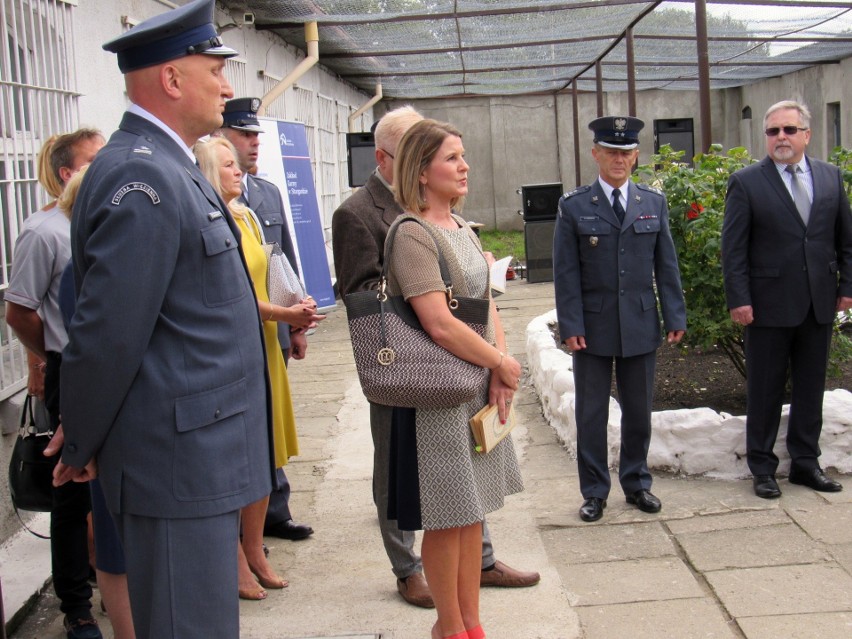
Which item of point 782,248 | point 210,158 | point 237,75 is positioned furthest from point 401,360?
point 237,75

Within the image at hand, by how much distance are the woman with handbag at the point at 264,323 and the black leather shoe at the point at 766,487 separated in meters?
2.19

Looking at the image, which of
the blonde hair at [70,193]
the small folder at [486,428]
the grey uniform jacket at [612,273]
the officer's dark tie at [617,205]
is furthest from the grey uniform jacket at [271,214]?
the officer's dark tie at [617,205]

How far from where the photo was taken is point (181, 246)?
6.89ft

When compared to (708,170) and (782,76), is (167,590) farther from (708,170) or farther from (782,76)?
(782,76)

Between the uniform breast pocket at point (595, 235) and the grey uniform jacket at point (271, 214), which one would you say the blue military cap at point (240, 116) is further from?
the uniform breast pocket at point (595, 235)

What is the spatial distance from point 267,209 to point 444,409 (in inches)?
68.2

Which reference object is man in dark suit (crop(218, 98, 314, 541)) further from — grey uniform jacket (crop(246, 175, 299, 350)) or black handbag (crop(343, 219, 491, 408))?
black handbag (crop(343, 219, 491, 408))

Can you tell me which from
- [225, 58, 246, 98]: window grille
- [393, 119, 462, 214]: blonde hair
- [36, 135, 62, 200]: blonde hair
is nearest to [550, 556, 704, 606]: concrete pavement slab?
[393, 119, 462, 214]: blonde hair

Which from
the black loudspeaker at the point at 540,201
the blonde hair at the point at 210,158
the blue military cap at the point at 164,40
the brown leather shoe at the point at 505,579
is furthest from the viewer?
the black loudspeaker at the point at 540,201

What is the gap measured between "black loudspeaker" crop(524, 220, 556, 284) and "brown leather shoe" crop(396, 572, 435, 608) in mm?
10296

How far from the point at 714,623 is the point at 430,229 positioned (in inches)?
65.9

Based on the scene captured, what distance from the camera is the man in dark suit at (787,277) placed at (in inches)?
180

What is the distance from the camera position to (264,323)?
391 cm

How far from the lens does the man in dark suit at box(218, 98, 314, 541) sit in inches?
167
